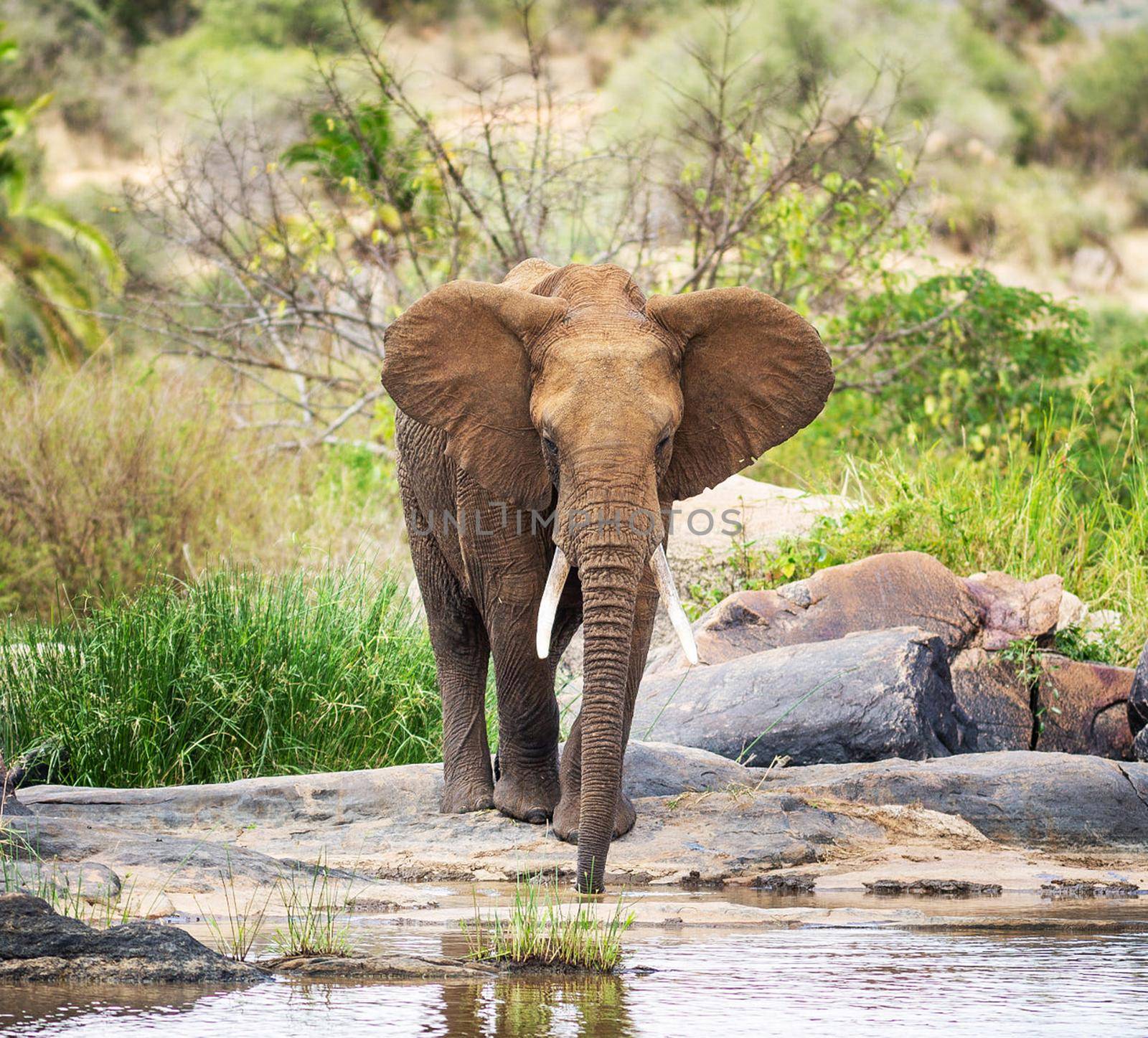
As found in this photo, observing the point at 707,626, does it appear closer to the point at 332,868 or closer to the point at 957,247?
the point at 332,868

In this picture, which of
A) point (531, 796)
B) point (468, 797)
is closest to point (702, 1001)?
point (531, 796)

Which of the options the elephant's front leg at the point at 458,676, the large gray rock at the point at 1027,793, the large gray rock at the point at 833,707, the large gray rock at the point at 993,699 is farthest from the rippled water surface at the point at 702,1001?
the large gray rock at the point at 993,699

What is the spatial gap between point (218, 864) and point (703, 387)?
8.38 feet

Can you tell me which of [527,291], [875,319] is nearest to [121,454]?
[875,319]

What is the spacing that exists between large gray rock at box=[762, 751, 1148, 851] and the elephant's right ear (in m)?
2.22

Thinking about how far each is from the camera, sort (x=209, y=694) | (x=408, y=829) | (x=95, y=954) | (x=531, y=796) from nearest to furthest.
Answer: (x=95, y=954) < (x=408, y=829) < (x=531, y=796) < (x=209, y=694)

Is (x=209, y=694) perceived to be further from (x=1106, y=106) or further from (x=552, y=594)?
(x=1106, y=106)

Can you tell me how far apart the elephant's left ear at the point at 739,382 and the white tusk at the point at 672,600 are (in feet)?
1.17

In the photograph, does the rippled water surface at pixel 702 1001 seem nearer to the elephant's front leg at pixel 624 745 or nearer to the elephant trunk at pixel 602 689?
the elephant trunk at pixel 602 689

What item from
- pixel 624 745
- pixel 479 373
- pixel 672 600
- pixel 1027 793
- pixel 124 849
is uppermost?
pixel 479 373

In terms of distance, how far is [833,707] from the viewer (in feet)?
30.2

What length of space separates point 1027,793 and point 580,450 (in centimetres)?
302

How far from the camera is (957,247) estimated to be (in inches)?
1965

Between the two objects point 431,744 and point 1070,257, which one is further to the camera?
point 1070,257
